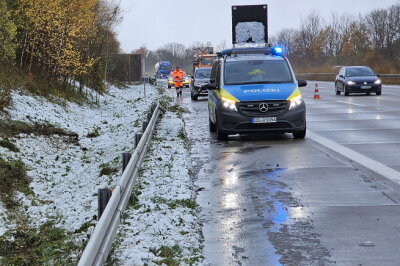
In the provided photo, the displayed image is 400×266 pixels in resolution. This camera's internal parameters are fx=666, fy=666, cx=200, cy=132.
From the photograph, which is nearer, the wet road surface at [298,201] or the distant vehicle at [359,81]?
the wet road surface at [298,201]

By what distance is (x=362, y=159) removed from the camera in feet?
35.8

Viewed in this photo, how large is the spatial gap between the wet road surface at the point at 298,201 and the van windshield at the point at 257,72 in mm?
1390

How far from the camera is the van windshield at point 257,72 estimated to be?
15016 millimetres

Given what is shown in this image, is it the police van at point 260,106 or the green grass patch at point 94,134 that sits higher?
the police van at point 260,106

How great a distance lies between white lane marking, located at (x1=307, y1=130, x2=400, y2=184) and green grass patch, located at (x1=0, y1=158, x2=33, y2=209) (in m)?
5.18

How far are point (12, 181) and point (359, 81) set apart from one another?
24643mm

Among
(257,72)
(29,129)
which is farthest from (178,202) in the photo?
(29,129)

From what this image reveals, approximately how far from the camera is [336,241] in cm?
598

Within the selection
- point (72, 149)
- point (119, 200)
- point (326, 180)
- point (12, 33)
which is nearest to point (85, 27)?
point (12, 33)

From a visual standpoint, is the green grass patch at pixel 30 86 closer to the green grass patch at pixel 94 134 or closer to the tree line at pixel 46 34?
the tree line at pixel 46 34

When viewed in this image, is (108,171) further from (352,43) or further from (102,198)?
(352,43)

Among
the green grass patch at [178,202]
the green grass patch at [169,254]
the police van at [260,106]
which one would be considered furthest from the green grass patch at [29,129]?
the green grass patch at [169,254]

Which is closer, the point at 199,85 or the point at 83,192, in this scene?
the point at 83,192

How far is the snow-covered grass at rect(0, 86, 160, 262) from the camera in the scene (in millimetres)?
8539
